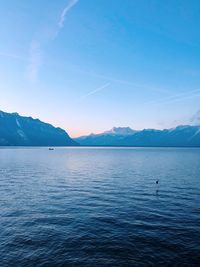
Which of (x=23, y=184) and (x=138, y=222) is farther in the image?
(x=23, y=184)

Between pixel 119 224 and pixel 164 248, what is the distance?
10282mm

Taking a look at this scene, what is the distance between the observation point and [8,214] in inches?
1762

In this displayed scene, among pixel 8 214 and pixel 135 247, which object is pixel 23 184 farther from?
pixel 135 247

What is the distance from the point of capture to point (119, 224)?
39906 mm

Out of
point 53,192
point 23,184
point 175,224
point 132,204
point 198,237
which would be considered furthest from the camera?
point 23,184

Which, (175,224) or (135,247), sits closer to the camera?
(135,247)

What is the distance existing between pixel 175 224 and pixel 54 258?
21.3 meters

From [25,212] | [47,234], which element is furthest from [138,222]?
[25,212]

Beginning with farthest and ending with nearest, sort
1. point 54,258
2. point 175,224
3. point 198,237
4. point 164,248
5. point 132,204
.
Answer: point 132,204 < point 175,224 < point 198,237 < point 164,248 < point 54,258

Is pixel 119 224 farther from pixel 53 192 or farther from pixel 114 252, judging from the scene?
pixel 53 192

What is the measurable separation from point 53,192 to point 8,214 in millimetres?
21113

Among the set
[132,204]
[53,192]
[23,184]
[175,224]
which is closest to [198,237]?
[175,224]

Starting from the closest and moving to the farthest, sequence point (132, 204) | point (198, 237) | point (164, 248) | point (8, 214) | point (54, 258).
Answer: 1. point (54, 258)
2. point (164, 248)
3. point (198, 237)
4. point (8, 214)
5. point (132, 204)

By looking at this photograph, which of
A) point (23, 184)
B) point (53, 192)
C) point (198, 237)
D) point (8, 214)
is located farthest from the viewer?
point (23, 184)
